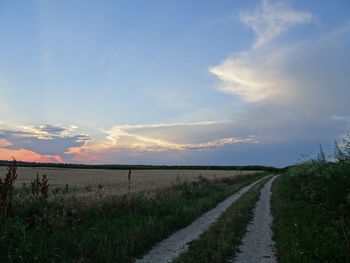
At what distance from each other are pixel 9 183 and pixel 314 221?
11.2m

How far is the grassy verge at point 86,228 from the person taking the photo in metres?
6.92

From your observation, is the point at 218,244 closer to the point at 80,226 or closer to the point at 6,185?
the point at 80,226

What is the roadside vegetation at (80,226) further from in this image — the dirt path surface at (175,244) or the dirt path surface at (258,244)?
the dirt path surface at (258,244)

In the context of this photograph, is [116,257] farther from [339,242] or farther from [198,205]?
[198,205]

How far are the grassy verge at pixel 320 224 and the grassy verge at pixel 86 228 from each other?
4.13m

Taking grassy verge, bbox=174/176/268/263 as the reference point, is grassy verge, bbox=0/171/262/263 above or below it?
above

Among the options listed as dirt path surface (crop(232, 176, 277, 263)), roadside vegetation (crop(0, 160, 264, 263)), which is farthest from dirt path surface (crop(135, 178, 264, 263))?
dirt path surface (crop(232, 176, 277, 263))

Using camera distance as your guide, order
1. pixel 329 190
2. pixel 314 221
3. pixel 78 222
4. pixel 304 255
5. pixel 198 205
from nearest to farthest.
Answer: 1. pixel 304 255
2. pixel 78 222
3. pixel 314 221
4. pixel 329 190
5. pixel 198 205

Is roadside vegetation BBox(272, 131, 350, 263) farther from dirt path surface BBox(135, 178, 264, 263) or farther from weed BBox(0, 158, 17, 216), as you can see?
weed BBox(0, 158, 17, 216)

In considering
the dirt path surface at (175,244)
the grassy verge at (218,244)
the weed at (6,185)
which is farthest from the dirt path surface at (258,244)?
the weed at (6,185)

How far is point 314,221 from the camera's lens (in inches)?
410

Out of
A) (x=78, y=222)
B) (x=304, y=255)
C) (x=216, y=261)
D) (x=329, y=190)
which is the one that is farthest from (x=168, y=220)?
(x=329, y=190)

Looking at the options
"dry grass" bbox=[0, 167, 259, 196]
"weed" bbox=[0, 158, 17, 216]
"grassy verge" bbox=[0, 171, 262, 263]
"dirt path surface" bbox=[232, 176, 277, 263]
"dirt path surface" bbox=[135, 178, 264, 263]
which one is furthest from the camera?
"dry grass" bbox=[0, 167, 259, 196]

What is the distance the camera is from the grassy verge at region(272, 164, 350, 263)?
23.0 feet
